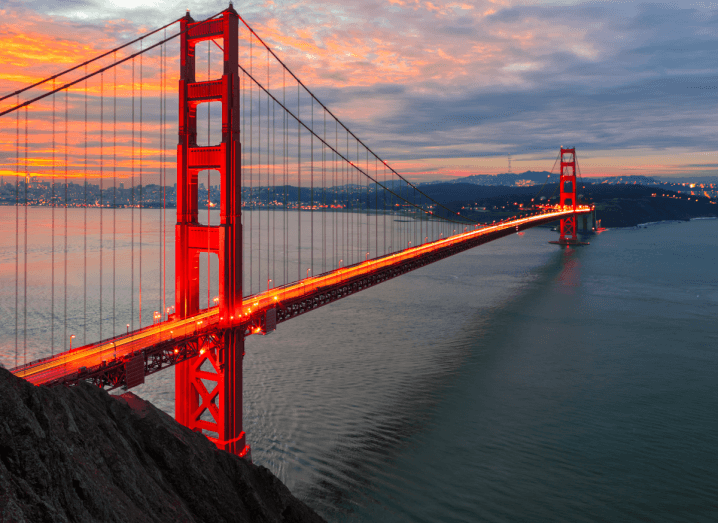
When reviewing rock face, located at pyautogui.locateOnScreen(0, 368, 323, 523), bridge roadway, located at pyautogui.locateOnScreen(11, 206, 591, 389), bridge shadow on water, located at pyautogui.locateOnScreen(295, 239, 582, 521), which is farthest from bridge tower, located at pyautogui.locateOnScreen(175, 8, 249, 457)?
rock face, located at pyautogui.locateOnScreen(0, 368, 323, 523)

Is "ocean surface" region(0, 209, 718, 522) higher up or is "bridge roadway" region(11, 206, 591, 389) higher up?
"bridge roadway" region(11, 206, 591, 389)

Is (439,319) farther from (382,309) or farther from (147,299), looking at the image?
(147,299)

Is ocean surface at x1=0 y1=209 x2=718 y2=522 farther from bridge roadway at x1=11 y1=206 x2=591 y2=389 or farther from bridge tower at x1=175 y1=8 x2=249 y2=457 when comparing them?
bridge roadway at x1=11 y1=206 x2=591 y2=389

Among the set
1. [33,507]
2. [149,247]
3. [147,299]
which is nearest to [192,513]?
[33,507]

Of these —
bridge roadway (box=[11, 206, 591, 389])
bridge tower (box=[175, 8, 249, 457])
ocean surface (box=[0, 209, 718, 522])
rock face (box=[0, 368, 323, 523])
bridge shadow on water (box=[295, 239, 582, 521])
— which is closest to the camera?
rock face (box=[0, 368, 323, 523])

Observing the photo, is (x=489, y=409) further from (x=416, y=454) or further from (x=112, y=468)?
(x=112, y=468)

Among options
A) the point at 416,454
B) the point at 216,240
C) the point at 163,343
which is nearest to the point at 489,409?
the point at 416,454
